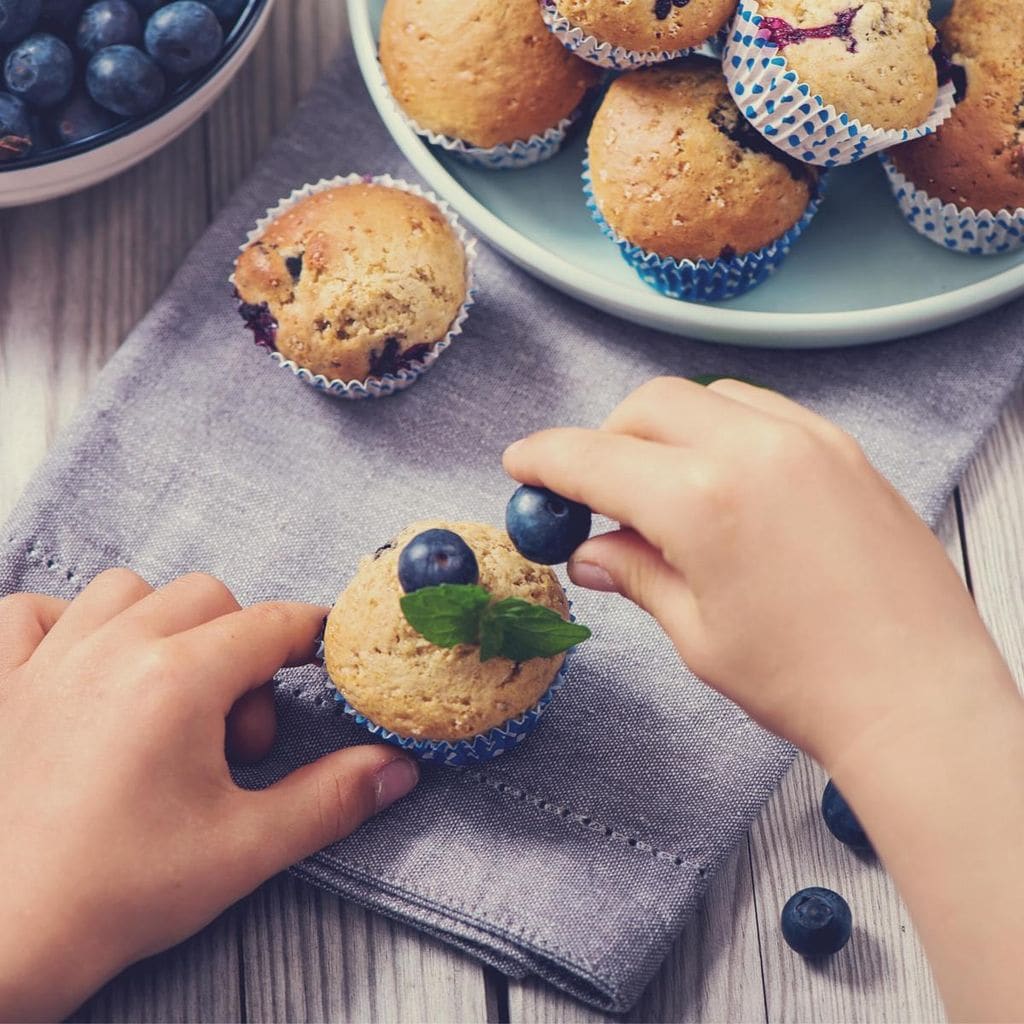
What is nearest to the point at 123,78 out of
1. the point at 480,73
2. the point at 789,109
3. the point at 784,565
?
the point at 480,73

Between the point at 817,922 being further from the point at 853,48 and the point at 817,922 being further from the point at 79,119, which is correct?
the point at 79,119

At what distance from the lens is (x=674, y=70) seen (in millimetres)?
1551

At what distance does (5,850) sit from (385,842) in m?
0.41

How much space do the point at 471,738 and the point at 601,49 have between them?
83 cm

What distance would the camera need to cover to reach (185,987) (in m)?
1.46

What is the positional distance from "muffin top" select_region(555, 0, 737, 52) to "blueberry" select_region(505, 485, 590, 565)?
59 cm

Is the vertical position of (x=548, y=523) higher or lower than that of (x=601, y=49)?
lower

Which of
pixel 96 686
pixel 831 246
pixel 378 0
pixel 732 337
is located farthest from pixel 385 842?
pixel 378 0

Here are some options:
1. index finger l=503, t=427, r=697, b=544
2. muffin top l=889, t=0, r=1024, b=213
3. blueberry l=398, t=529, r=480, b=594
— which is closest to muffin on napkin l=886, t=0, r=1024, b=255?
muffin top l=889, t=0, r=1024, b=213

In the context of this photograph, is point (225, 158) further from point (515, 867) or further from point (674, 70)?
point (515, 867)

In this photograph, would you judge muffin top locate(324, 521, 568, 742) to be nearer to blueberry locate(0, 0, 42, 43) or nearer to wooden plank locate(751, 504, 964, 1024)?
wooden plank locate(751, 504, 964, 1024)

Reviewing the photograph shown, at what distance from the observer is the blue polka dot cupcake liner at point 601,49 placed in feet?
4.90

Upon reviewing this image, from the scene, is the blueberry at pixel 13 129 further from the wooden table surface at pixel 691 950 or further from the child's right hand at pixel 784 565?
the child's right hand at pixel 784 565

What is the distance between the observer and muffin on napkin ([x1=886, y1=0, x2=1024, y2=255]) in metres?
1.50
